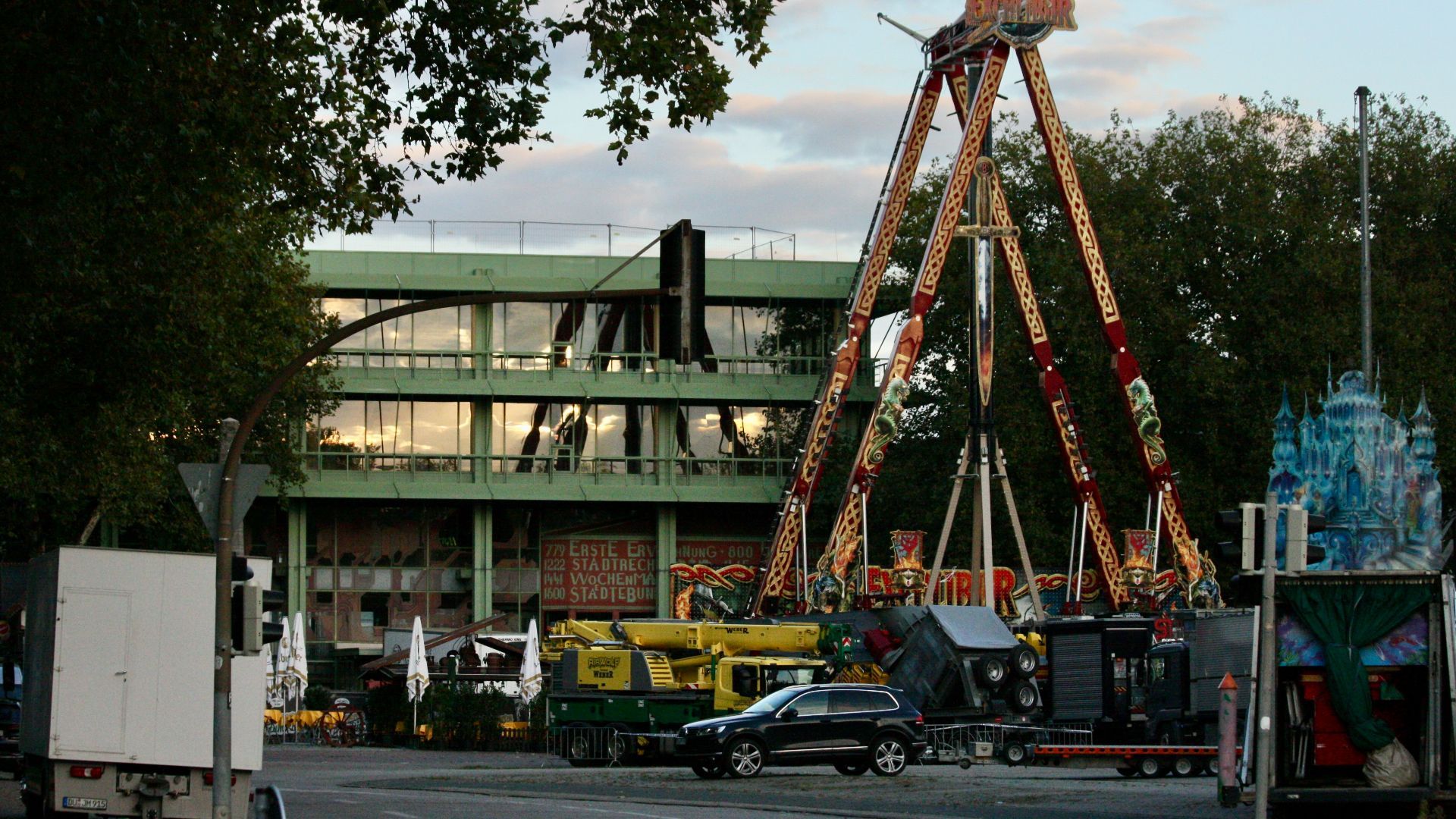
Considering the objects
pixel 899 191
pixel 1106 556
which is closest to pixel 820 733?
pixel 1106 556

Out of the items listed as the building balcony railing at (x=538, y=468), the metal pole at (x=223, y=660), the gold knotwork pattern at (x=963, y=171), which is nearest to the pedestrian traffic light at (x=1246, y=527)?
the metal pole at (x=223, y=660)

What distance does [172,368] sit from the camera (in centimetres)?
3195

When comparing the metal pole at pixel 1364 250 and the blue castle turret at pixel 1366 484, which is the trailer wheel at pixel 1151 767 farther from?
the metal pole at pixel 1364 250

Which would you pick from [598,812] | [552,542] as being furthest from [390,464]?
[598,812]

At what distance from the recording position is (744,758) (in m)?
30.3

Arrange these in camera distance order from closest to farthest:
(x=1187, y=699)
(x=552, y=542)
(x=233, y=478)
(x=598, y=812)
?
(x=233, y=478) < (x=598, y=812) < (x=1187, y=699) < (x=552, y=542)

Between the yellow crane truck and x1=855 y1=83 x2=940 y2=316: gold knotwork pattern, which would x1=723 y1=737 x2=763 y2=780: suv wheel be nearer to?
the yellow crane truck

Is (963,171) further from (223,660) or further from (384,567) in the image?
(223,660)

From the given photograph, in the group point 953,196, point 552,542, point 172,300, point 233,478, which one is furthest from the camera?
point 552,542

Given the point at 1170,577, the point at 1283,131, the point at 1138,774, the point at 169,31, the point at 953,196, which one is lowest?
the point at 1138,774

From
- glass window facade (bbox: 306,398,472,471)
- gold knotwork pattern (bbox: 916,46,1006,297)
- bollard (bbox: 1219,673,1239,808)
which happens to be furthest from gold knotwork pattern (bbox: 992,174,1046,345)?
bollard (bbox: 1219,673,1239,808)

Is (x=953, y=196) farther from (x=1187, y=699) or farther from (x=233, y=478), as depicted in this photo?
(x=233, y=478)

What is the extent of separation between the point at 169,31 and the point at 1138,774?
19100mm

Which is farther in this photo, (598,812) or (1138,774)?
(1138,774)
